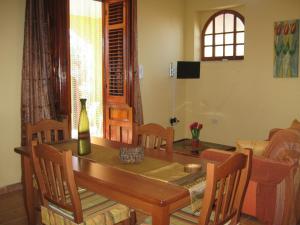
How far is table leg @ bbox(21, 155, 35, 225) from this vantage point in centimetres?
264

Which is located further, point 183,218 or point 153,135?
point 153,135

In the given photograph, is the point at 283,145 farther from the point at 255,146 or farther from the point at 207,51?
the point at 207,51

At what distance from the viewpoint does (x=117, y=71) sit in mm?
4812

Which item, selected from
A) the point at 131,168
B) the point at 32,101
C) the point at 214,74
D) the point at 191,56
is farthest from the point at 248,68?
the point at 131,168

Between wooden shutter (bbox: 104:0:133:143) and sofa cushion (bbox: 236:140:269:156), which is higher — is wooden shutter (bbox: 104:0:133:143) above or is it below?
above

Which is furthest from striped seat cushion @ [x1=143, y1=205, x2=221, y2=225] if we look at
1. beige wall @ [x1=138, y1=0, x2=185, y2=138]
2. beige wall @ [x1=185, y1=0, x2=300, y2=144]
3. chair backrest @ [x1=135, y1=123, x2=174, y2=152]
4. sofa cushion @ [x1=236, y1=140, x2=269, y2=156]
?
beige wall @ [x1=185, y1=0, x2=300, y2=144]

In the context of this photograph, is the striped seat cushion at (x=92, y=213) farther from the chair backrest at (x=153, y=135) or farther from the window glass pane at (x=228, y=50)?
the window glass pane at (x=228, y=50)

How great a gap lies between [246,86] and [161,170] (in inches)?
154

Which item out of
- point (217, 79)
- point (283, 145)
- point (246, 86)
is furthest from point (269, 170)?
point (217, 79)

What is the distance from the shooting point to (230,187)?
69.8 inches

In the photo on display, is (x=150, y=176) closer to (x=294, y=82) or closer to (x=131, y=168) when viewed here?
(x=131, y=168)

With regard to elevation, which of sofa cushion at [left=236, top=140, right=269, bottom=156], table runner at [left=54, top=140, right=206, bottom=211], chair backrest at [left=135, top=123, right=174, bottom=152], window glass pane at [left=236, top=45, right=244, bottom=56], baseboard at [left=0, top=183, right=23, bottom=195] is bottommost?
baseboard at [left=0, top=183, right=23, bottom=195]

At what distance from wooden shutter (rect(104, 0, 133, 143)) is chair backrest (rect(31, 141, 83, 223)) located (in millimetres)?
2547

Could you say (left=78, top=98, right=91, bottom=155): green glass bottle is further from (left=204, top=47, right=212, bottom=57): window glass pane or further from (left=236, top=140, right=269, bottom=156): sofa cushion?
(left=204, top=47, right=212, bottom=57): window glass pane
